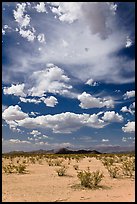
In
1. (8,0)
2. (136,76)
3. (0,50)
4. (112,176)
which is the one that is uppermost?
(8,0)

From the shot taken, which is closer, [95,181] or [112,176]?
[95,181]

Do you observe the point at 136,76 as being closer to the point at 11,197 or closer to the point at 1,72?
the point at 1,72

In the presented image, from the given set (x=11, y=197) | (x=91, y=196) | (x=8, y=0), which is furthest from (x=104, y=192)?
(x=8, y=0)

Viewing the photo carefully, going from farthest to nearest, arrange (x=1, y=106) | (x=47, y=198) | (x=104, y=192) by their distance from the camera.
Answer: (x=104, y=192)
(x=47, y=198)
(x=1, y=106)

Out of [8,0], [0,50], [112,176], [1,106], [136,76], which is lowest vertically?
[112,176]

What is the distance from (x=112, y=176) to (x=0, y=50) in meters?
12.2

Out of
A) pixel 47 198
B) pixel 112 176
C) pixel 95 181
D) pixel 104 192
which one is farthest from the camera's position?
pixel 112 176

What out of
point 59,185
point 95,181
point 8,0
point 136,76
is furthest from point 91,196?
point 8,0

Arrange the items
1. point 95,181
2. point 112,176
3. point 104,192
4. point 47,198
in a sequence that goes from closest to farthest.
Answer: point 47,198 → point 104,192 → point 95,181 → point 112,176

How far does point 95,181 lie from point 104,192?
4.44 feet

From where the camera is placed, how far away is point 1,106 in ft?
24.2

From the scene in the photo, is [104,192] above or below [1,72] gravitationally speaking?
below

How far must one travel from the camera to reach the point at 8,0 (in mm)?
7398

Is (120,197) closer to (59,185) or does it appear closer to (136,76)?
(59,185)
